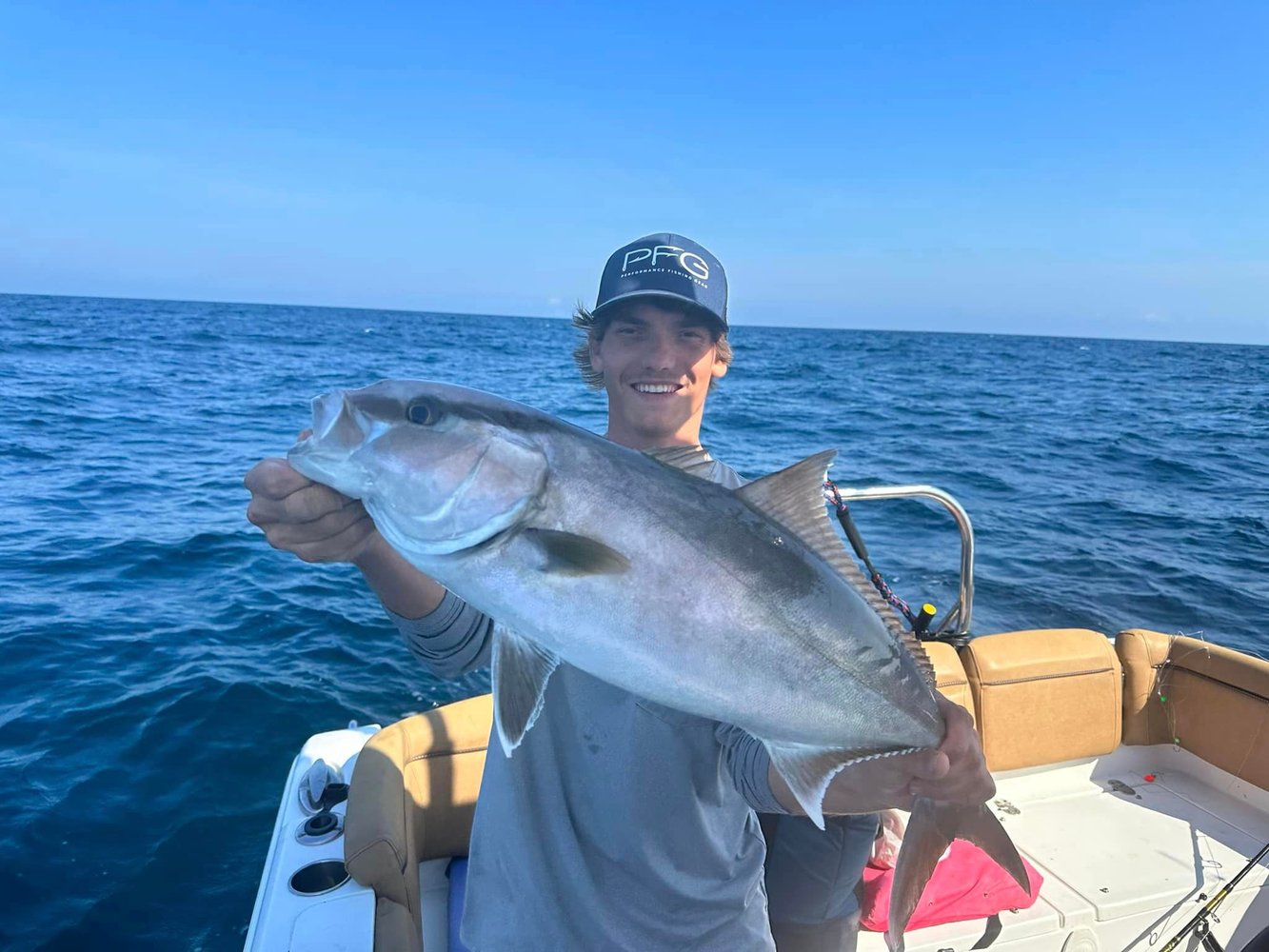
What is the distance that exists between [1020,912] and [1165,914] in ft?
2.79

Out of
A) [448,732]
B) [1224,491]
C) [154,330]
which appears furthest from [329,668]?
[154,330]

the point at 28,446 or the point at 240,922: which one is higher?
the point at 28,446

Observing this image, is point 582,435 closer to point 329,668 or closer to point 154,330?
point 329,668

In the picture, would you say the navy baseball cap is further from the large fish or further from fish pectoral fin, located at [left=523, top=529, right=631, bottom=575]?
fish pectoral fin, located at [left=523, top=529, right=631, bottom=575]

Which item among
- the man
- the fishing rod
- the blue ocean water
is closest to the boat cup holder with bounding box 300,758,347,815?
the blue ocean water

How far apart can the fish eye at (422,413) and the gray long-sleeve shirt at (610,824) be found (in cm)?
56

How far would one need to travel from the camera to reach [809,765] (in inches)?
79.4

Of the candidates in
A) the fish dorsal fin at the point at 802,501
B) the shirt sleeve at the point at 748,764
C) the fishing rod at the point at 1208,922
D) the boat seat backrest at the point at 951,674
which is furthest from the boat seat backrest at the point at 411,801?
the fishing rod at the point at 1208,922

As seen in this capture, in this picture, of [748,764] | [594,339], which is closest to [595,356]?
[594,339]

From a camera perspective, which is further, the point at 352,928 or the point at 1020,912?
the point at 1020,912

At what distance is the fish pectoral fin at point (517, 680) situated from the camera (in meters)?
1.84

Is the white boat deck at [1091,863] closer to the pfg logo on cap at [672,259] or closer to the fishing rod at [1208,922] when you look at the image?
the fishing rod at [1208,922]

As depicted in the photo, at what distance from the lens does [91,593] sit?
9156 mm

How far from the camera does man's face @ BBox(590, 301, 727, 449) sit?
9.39ft
